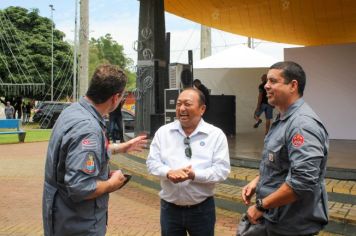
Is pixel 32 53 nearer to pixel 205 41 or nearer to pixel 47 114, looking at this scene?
pixel 47 114

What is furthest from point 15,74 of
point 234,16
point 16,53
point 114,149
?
point 114,149

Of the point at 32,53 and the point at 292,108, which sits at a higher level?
the point at 32,53

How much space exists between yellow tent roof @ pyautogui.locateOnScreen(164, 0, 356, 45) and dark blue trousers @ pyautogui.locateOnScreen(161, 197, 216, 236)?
10.1 m

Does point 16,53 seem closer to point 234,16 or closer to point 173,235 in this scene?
point 234,16

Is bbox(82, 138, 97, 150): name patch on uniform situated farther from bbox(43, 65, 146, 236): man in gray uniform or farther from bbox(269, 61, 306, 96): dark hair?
bbox(269, 61, 306, 96): dark hair

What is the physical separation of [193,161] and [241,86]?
12.8 metres

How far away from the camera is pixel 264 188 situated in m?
2.62

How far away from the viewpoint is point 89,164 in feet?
7.68

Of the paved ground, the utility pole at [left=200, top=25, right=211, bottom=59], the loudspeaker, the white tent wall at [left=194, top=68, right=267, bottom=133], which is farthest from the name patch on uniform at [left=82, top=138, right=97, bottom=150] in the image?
the utility pole at [left=200, top=25, right=211, bottom=59]

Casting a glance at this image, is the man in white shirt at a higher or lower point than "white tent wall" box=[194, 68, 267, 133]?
lower

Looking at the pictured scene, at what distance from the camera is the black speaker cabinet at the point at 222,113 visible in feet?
40.7

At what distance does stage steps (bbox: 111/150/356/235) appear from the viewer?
4.89m

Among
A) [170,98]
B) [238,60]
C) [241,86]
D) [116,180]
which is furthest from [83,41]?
[116,180]

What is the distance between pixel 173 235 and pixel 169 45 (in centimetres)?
841
